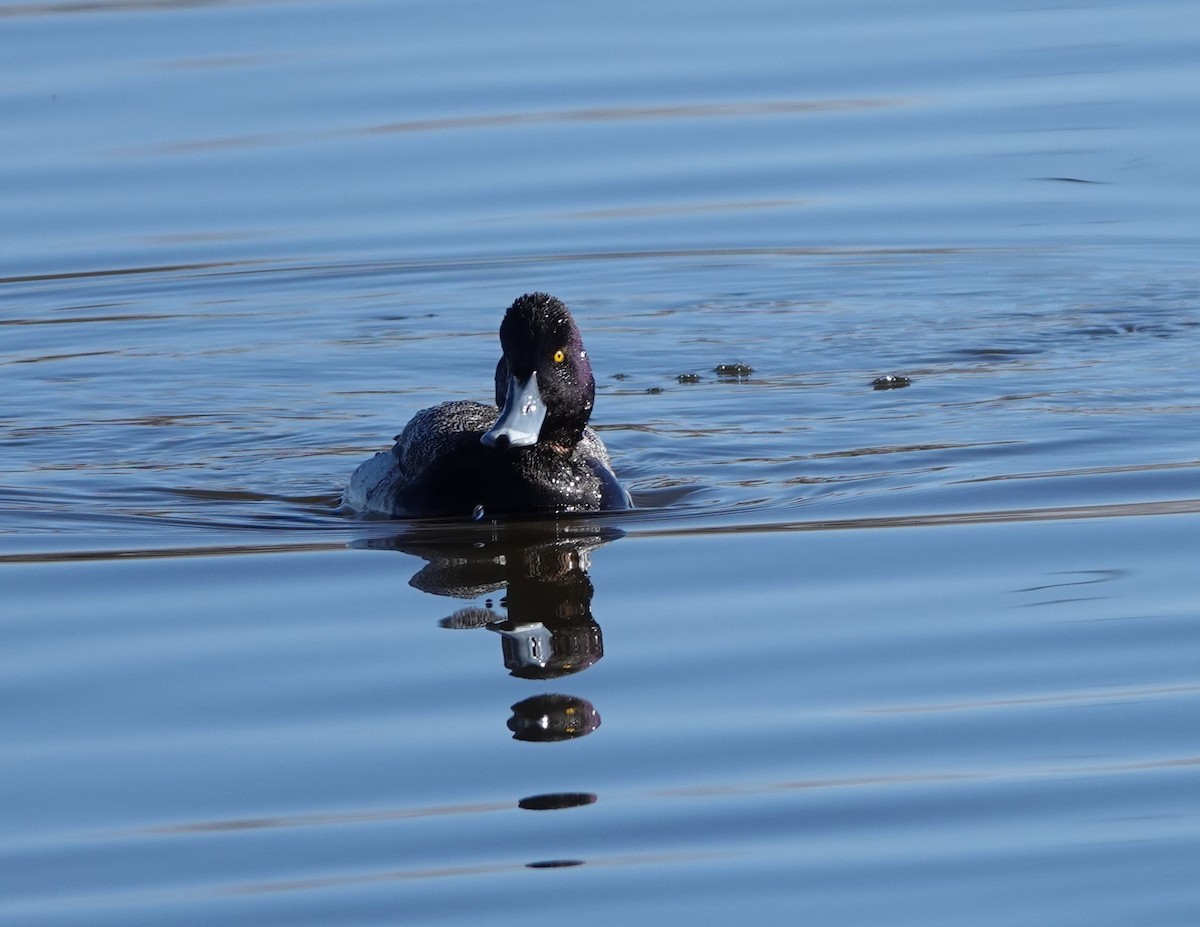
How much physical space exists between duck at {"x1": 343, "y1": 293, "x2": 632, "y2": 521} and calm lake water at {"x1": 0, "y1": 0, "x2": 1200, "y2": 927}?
322mm

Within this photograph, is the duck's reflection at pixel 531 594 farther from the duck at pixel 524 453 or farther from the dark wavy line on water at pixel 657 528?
the duck at pixel 524 453

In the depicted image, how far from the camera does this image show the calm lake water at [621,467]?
6.04 m

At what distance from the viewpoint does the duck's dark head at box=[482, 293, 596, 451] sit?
10312mm

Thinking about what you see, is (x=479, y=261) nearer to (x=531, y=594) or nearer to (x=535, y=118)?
(x=535, y=118)

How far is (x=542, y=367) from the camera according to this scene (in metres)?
10.4

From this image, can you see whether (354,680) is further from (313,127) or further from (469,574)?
(313,127)

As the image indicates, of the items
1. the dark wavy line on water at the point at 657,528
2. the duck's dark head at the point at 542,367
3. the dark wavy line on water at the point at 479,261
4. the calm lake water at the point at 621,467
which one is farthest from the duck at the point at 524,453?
the dark wavy line on water at the point at 479,261

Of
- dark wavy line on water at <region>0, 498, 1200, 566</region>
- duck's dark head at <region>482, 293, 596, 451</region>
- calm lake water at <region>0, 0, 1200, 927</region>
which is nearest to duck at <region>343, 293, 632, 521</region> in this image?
duck's dark head at <region>482, 293, 596, 451</region>

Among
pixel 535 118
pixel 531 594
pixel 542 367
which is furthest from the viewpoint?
pixel 535 118

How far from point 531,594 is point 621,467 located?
10.7 feet

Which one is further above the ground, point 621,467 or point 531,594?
point 621,467

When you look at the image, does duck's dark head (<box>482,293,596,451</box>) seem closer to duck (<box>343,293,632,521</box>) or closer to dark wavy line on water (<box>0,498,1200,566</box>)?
duck (<box>343,293,632,521</box>)

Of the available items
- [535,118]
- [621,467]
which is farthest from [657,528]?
[535,118]

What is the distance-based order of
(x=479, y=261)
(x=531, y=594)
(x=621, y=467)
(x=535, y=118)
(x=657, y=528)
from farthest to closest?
(x=535, y=118)
(x=479, y=261)
(x=621, y=467)
(x=657, y=528)
(x=531, y=594)
